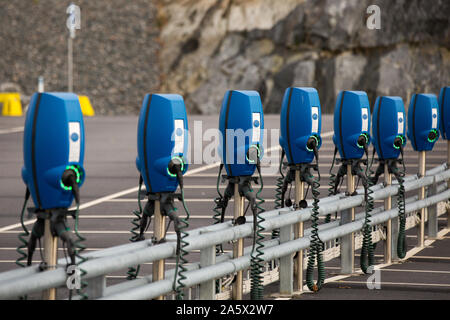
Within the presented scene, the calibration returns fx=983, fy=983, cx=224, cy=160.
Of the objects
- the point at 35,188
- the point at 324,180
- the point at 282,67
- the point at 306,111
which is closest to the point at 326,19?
the point at 282,67

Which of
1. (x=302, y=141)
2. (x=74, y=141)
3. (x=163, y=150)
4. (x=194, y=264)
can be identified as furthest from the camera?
(x=302, y=141)

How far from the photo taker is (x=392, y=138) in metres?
9.59

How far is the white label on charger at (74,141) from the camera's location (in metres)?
5.13

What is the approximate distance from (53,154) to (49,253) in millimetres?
530

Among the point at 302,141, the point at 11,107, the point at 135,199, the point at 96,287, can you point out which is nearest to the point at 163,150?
the point at 96,287

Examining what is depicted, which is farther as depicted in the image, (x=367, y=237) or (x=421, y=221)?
(x=421, y=221)

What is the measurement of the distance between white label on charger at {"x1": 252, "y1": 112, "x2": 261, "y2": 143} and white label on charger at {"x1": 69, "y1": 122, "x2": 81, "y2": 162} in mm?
1953

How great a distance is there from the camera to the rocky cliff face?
37969 mm

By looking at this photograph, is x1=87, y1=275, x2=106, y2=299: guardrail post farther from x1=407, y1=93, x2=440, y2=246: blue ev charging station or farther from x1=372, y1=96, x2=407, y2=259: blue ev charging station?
x1=407, y1=93, x2=440, y2=246: blue ev charging station

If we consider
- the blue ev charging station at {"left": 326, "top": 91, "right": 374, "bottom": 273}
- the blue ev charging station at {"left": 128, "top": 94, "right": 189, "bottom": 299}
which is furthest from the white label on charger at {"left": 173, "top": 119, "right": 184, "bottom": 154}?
the blue ev charging station at {"left": 326, "top": 91, "right": 374, "bottom": 273}

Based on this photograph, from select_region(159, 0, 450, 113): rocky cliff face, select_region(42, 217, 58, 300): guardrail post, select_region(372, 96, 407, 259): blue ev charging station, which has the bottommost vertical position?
select_region(42, 217, 58, 300): guardrail post

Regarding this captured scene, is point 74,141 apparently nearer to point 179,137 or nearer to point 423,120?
point 179,137

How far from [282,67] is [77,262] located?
35.3m
